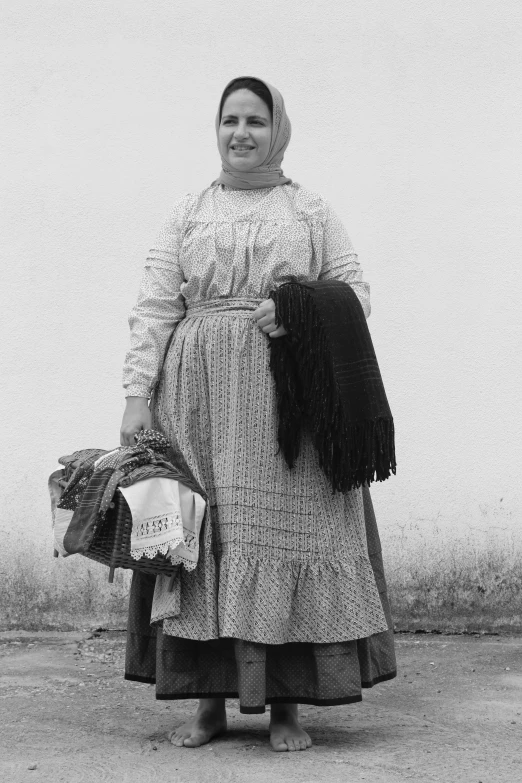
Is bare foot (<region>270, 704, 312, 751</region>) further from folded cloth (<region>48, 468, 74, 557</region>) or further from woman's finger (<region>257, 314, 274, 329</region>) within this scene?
woman's finger (<region>257, 314, 274, 329</region>)

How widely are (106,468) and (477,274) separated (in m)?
2.25

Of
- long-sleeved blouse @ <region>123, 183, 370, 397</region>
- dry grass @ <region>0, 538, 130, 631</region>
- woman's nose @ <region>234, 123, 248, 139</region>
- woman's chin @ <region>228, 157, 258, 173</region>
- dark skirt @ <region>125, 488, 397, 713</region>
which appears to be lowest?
dark skirt @ <region>125, 488, 397, 713</region>

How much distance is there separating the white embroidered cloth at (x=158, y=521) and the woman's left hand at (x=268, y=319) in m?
0.52

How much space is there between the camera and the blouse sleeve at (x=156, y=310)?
3418mm

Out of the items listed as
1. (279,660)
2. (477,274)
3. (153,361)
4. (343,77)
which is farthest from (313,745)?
(343,77)

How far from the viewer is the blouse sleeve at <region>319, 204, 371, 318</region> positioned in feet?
11.4

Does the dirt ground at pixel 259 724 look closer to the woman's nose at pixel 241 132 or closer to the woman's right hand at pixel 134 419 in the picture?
the woman's right hand at pixel 134 419

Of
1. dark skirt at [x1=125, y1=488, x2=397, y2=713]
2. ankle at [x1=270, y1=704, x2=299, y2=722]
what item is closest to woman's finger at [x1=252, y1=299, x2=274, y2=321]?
dark skirt at [x1=125, y1=488, x2=397, y2=713]

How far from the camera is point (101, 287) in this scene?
4.84 metres

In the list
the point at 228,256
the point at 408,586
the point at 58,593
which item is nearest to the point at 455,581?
the point at 408,586

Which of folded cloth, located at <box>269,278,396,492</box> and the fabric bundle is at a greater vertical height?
folded cloth, located at <box>269,278,396,492</box>

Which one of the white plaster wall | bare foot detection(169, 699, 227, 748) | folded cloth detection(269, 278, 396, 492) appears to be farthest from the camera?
the white plaster wall

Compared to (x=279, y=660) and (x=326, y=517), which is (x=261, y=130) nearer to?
(x=326, y=517)

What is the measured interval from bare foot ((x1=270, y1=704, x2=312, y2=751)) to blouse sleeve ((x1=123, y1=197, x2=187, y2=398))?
1032 mm
